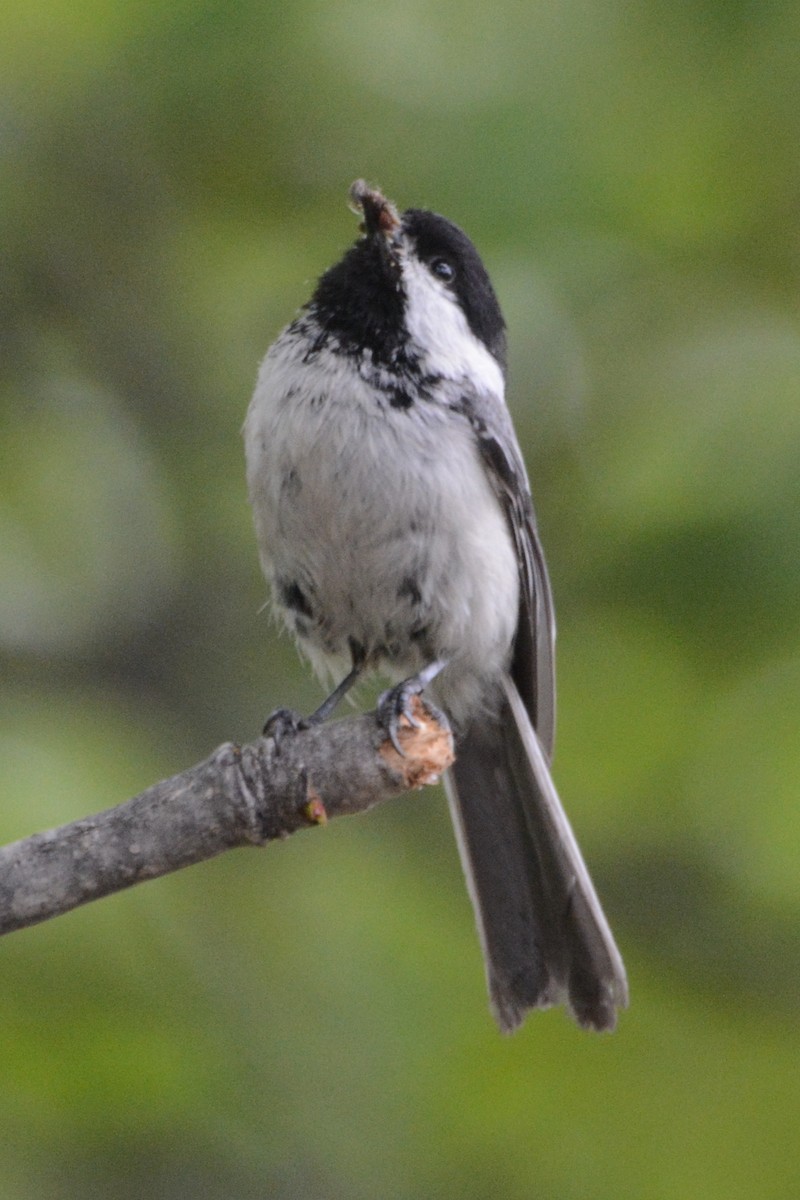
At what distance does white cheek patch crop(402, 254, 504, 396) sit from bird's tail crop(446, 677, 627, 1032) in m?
0.58

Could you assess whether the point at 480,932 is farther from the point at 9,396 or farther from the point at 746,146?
the point at 746,146

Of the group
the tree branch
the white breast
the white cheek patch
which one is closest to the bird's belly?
the white breast

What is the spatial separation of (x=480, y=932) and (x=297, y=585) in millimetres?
653

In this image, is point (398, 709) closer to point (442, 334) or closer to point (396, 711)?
point (396, 711)

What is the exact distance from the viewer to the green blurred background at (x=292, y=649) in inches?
83.2

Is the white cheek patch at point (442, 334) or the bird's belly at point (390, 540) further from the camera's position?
the white cheek patch at point (442, 334)

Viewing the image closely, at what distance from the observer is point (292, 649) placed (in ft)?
9.64

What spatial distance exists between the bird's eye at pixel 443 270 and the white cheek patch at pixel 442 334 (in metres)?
0.01

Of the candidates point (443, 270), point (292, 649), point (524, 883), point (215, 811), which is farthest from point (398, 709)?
point (292, 649)

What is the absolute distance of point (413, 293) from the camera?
2.38 m

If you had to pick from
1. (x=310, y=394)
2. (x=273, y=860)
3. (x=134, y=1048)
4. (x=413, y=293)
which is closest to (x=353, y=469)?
(x=310, y=394)

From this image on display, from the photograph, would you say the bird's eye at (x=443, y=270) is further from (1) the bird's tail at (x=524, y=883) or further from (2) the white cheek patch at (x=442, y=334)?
(1) the bird's tail at (x=524, y=883)

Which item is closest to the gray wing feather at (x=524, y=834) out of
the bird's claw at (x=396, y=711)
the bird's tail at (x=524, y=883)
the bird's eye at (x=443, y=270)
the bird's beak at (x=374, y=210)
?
the bird's tail at (x=524, y=883)

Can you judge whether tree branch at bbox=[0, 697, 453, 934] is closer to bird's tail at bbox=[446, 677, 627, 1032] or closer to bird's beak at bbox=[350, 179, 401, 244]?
bird's tail at bbox=[446, 677, 627, 1032]
